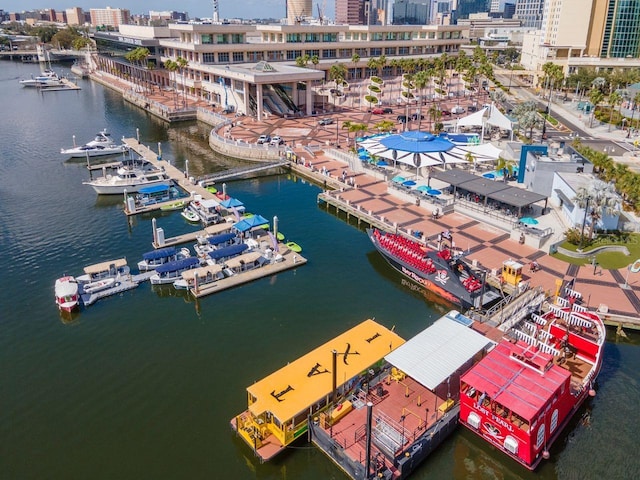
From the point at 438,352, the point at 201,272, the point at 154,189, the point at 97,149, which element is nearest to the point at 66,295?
the point at 201,272

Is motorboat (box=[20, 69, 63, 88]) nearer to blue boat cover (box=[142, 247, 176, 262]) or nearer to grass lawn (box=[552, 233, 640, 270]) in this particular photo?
blue boat cover (box=[142, 247, 176, 262])

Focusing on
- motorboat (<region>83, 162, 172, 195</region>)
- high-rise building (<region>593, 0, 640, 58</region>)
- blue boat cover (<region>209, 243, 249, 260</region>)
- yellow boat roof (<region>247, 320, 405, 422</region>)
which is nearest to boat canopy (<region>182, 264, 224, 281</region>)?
blue boat cover (<region>209, 243, 249, 260</region>)

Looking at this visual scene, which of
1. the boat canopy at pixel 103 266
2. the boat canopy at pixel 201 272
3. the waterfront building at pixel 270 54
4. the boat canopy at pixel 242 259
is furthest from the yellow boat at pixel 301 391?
the waterfront building at pixel 270 54

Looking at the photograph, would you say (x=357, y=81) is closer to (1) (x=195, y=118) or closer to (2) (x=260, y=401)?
(1) (x=195, y=118)

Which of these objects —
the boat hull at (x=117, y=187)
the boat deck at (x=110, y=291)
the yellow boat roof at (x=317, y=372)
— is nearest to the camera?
the yellow boat roof at (x=317, y=372)

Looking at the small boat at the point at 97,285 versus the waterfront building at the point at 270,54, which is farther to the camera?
the waterfront building at the point at 270,54

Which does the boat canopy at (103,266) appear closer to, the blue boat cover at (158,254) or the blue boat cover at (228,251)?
the blue boat cover at (158,254)

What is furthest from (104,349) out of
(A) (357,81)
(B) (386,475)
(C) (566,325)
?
(A) (357,81)
